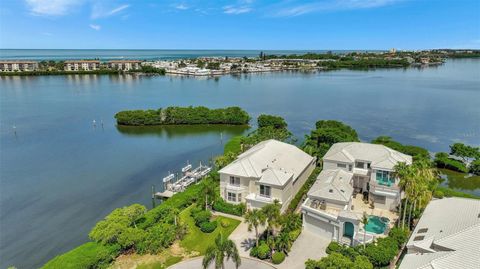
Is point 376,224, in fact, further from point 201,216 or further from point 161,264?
point 161,264

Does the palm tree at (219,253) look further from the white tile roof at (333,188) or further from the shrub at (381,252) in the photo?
the white tile roof at (333,188)

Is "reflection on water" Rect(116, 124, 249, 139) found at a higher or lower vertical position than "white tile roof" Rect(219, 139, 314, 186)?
lower

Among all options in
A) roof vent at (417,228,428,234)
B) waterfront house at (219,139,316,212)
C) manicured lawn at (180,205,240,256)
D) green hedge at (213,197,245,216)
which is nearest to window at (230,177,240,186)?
waterfront house at (219,139,316,212)

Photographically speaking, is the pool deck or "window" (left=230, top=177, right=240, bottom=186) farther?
"window" (left=230, top=177, right=240, bottom=186)

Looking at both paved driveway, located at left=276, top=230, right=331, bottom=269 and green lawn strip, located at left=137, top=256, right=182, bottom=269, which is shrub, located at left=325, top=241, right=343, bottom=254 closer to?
paved driveway, located at left=276, top=230, right=331, bottom=269

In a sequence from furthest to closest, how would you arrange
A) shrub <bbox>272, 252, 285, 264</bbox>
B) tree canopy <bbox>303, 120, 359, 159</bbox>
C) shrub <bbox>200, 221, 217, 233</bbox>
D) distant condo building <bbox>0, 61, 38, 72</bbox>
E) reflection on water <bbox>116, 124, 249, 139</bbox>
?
distant condo building <bbox>0, 61, 38, 72</bbox>
reflection on water <bbox>116, 124, 249, 139</bbox>
tree canopy <bbox>303, 120, 359, 159</bbox>
shrub <bbox>200, 221, 217, 233</bbox>
shrub <bbox>272, 252, 285, 264</bbox>

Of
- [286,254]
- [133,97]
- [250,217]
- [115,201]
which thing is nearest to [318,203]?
[286,254]

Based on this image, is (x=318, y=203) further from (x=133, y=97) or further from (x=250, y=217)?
(x=133, y=97)

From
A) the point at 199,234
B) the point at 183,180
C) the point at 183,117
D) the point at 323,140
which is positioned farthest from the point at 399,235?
the point at 183,117
